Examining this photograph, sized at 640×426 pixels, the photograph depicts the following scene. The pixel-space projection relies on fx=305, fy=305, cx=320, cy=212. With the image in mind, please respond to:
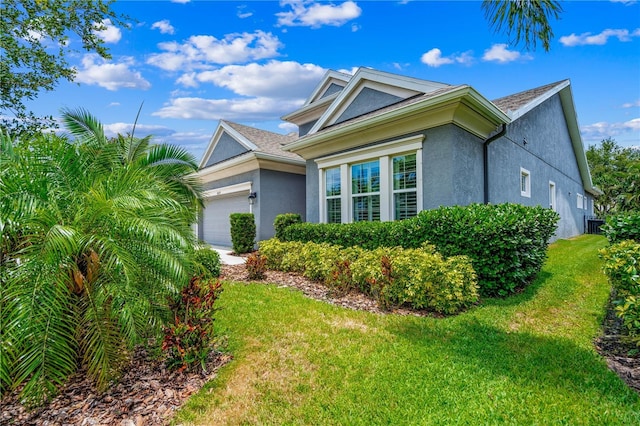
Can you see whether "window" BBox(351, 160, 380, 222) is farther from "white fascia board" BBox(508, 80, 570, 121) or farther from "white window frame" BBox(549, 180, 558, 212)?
"white window frame" BBox(549, 180, 558, 212)

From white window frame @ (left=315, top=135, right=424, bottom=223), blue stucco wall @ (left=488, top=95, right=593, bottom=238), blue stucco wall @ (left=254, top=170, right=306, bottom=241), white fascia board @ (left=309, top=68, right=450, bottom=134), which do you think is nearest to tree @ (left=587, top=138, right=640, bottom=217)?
blue stucco wall @ (left=488, top=95, right=593, bottom=238)

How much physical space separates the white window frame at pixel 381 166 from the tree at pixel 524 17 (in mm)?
4267

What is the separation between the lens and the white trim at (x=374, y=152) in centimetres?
812

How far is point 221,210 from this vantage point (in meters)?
15.8

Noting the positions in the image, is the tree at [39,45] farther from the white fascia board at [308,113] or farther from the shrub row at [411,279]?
the shrub row at [411,279]

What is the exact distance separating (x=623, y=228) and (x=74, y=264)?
9.20 meters

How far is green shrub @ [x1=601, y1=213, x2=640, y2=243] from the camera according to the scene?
19.9ft

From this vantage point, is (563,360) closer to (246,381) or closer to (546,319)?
(546,319)

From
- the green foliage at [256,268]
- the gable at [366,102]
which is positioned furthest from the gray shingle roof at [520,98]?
the green foliage at [256,268]

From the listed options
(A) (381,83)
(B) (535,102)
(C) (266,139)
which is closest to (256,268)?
(A) (381,83)

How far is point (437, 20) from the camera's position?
7.36 meters

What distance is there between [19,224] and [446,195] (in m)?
7.57

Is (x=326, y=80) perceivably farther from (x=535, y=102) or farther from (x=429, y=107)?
(x=535, y=102)

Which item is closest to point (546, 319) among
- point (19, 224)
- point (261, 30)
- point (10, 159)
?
point (19, 224)
